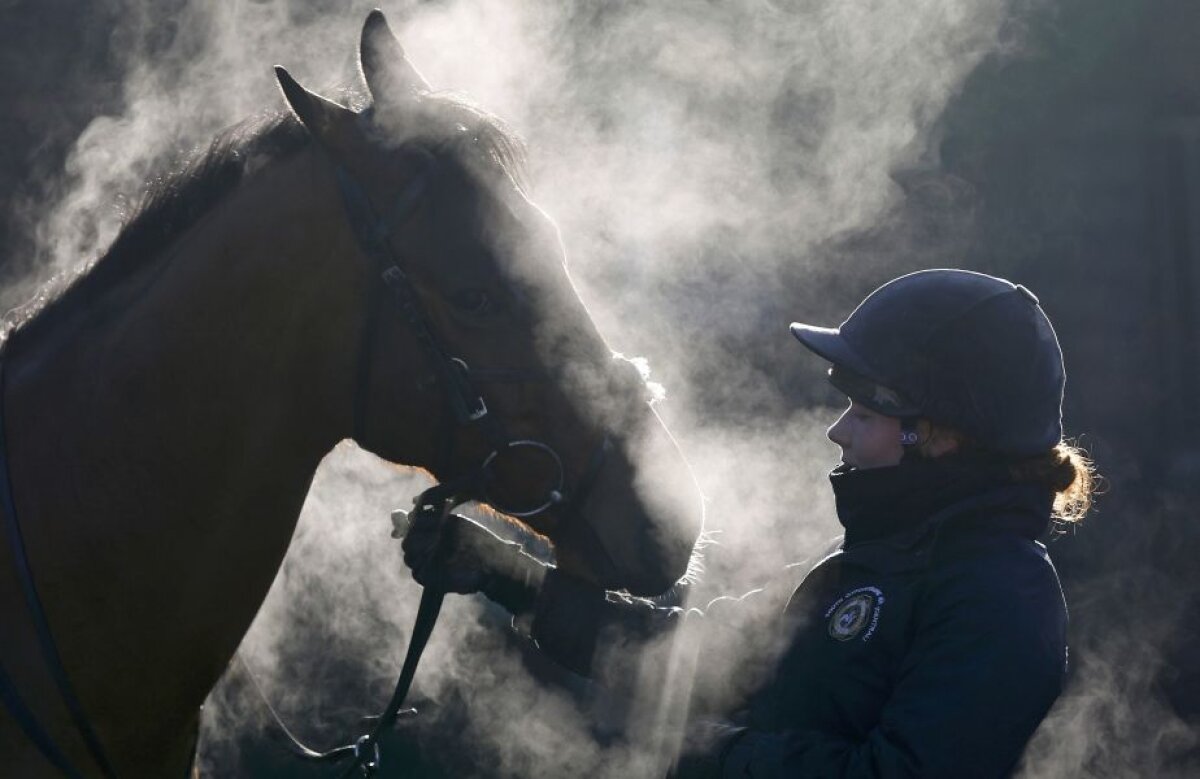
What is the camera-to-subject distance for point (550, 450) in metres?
2.10

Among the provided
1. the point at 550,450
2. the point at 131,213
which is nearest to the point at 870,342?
the point at 550,450

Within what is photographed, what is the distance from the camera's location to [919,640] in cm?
194

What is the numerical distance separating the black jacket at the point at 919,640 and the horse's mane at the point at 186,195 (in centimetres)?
99

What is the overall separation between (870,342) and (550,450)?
0.64m

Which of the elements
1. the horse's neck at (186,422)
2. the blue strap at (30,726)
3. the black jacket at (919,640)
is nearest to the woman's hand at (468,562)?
the horse's neck at (186,422)

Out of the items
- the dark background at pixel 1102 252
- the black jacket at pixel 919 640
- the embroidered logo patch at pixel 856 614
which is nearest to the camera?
the black jacket at pixel 919 640

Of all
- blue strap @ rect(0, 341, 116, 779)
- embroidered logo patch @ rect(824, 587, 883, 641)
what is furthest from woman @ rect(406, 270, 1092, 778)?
blue strap @ rect(0, 341, 116, 779)

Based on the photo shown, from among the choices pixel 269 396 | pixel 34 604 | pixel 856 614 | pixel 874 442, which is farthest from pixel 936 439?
pixel 34 604

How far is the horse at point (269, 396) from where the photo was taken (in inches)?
75.2

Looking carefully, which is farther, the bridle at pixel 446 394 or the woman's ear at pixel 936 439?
the woman's ear at pixel 936 439

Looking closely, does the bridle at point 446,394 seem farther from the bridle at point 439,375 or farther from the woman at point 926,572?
the woman at point 926,572

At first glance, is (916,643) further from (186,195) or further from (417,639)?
(186,195)

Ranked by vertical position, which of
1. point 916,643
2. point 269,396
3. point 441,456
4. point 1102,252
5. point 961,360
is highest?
point 269,396

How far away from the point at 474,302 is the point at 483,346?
0.08 metres
